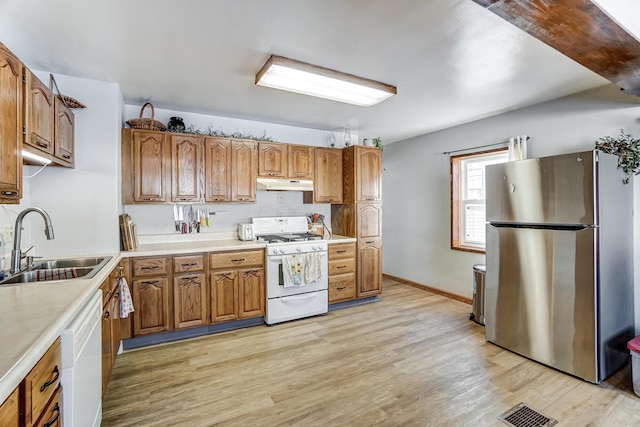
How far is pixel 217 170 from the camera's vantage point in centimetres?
359

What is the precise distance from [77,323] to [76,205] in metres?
1.78

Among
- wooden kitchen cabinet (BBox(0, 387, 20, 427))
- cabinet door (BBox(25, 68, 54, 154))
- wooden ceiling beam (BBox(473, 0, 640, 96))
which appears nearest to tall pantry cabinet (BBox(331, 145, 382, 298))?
wooden ceiling beam (BBox(473, 0, 640, 96))

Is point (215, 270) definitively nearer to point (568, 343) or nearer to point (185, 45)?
point (185, 45)

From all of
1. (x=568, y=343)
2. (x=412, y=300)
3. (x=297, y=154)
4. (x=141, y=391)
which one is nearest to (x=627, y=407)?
(x=568, y=343)

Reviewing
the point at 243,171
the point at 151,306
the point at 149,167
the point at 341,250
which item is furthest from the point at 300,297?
the point at 149,167

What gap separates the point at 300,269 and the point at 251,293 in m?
0.61

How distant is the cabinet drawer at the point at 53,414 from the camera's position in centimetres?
110

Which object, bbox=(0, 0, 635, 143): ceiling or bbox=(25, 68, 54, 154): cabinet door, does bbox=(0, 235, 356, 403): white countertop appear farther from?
bbox=(0, 0, 635, 143): ceiling

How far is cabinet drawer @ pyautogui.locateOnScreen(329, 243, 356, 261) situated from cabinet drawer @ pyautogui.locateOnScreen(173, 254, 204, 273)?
1.59 m

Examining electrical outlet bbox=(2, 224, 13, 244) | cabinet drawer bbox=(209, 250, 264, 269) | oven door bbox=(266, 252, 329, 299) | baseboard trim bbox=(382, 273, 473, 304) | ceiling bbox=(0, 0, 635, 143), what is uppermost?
ceiling bbox=(0, 0, 635, 143)

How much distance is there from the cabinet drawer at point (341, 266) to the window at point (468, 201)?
61.7 inches

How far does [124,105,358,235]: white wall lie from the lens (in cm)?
354

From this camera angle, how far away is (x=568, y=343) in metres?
2.48

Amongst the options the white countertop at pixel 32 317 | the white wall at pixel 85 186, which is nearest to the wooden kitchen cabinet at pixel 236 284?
the white wall at pixel 85 186
